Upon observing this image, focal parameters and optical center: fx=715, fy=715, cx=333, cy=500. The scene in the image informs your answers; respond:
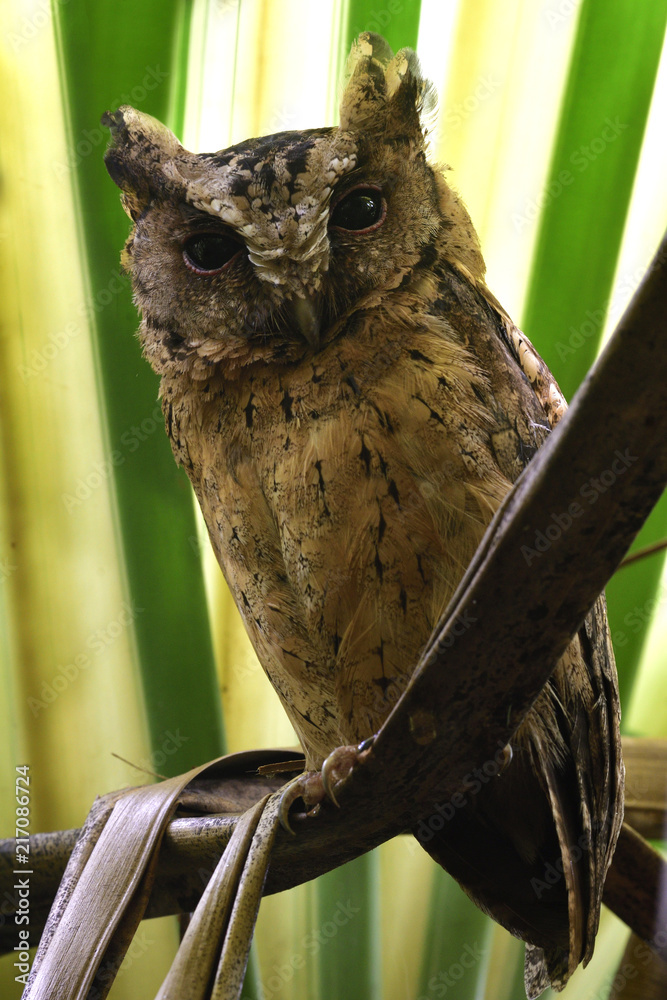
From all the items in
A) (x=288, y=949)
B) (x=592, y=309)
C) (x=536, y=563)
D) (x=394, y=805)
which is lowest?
(x=288, y=949)

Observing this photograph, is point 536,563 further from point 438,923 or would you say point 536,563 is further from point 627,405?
point 438,923

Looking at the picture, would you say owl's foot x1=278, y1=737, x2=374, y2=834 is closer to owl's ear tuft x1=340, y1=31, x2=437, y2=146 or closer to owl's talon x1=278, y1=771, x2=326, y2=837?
owl's talon x1=278, y1=771, x2=326, y2=837

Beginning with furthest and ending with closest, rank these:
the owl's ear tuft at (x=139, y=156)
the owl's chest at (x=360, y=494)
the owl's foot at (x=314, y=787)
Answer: the owl's ear tuft at (x=139, y=156)
the owl's chest at (x=360, y=494)
the owl's foot at (x=314, y=787)

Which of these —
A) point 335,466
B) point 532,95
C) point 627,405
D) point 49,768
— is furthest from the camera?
point 49,768

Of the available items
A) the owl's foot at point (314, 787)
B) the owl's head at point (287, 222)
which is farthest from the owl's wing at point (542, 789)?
the owl's foot at point (314, 787)

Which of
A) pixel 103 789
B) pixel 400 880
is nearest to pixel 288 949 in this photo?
pixel 400 880

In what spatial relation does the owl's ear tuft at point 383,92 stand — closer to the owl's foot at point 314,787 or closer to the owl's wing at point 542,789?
the owl's wing at point 542,789

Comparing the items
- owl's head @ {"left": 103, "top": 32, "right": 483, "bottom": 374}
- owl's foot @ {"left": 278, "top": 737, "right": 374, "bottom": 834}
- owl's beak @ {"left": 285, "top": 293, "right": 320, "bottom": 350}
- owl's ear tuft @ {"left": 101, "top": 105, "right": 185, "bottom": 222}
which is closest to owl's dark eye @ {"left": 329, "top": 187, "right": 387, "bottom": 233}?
owl's head @ {"left": 103, "top": 32, "right": 483, "bottom": 374}
